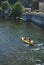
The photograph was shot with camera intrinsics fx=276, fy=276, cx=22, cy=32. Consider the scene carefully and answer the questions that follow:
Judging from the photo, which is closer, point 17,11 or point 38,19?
point 38,19

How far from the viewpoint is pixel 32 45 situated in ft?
200

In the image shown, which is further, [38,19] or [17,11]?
[17,11]

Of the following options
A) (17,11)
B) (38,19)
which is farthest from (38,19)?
(17,11)

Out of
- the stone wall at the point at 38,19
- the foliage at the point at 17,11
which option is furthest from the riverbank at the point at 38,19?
the foliage at the point at 17,11

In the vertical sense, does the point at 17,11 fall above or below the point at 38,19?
below

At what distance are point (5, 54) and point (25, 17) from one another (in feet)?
237

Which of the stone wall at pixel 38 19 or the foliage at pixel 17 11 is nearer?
the stone wall at pixel 38 19

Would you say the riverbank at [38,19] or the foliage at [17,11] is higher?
the riverbank at [38,19]

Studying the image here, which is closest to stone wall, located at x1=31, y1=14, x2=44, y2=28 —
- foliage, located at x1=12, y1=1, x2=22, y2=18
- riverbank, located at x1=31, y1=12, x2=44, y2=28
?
riverbank, located at x1=31, y1=12, x2=44, y2=28

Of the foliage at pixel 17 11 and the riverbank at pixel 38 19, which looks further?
the foliage at pixel 17 11

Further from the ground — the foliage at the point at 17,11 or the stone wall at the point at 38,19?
the stone wall at the point at 38,19

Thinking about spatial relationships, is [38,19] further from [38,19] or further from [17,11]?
[17,11]

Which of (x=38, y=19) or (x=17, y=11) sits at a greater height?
(x=38, y=19)

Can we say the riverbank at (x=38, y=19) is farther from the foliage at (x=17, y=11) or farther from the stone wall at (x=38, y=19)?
the foliage at (x=17, y=11)
